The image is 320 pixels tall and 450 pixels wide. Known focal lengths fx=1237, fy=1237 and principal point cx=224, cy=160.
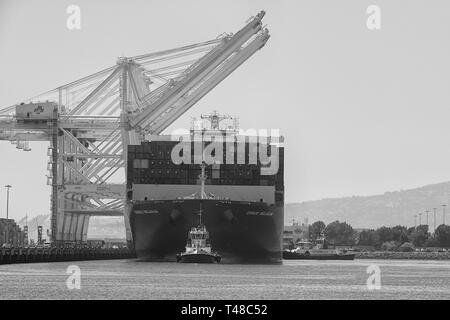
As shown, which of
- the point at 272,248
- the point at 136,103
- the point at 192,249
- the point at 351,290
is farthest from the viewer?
the point at 136,103

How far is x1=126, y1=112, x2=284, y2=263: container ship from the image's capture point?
353ft

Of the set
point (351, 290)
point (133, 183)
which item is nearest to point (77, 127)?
point (133, 183)

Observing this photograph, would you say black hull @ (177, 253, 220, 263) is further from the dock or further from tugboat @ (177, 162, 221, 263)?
the dock

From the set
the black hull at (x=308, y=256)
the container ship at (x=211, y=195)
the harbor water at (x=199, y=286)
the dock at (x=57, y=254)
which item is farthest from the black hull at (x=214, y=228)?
the black hull at (x=308, y=256)

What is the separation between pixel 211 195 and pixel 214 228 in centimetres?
652

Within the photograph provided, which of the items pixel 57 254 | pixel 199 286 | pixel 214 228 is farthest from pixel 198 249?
pixel 199 286

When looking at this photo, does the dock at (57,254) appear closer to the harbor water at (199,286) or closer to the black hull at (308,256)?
the harbor water at (199,286)

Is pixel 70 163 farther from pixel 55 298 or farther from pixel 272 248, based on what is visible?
pixel 55 298

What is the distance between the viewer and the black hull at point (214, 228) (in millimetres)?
107000

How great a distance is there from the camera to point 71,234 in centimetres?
14238

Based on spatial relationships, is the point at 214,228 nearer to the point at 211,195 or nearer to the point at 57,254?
the point at 211,195

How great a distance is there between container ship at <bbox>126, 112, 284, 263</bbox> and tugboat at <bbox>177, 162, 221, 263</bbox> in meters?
1.83

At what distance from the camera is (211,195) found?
112688 mm
